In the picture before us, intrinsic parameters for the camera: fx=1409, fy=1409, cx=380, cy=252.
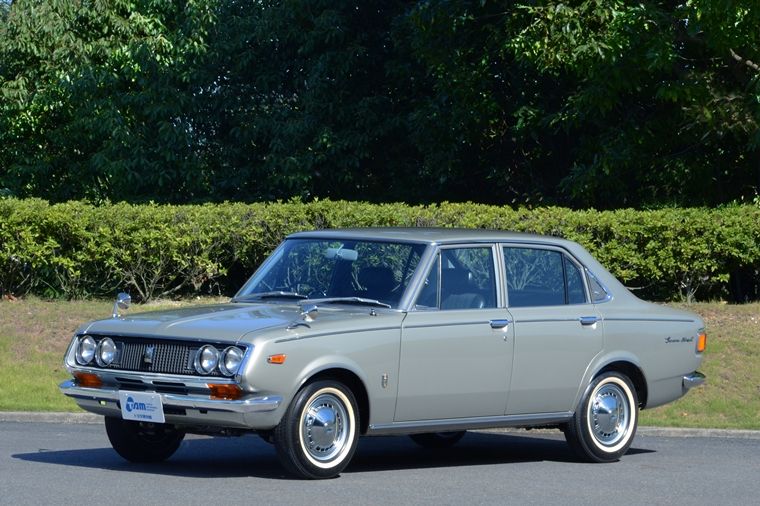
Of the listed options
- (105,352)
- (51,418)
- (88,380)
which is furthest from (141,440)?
(51,418)

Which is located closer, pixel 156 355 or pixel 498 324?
pixel 156 355

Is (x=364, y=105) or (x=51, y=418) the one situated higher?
(x=364, y=105)

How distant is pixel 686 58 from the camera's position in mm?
20047

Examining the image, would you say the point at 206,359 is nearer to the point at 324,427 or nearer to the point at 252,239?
the point at 324,427

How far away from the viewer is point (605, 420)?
11.1 meters

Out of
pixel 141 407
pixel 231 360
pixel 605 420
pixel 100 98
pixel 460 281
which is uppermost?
pixel 100 98

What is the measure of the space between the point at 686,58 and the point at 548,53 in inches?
84.7

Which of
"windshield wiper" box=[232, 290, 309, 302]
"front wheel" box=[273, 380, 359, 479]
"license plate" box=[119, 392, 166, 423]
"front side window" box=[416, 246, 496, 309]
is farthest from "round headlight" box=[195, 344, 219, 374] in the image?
"front side window" box=[416, 246, 496, 309]

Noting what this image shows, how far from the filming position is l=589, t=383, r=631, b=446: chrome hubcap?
11055 millimetres

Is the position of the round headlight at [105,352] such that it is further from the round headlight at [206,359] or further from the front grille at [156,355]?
the round headlight at [206,359]

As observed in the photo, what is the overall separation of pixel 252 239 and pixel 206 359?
10143 millimetres

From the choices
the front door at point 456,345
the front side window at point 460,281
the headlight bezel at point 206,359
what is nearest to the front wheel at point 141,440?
the headlight bezel at point 206,359

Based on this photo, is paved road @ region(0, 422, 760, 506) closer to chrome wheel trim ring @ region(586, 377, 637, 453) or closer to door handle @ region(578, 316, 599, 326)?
chrome wheel trim ring @ region(586, 377, 637, 453)

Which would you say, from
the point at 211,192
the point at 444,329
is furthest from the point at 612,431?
the point at 211,192
